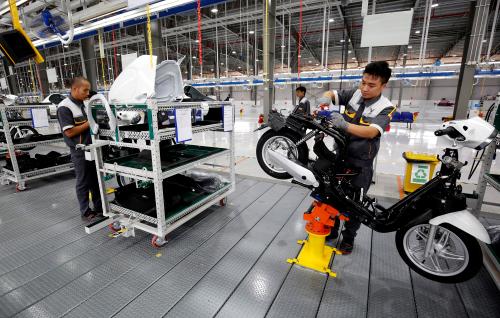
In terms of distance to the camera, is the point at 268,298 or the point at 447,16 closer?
the point at 268,298

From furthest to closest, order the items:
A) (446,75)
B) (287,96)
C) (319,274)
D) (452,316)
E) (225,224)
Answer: (287,96)
(446,75)
(225,224)
(319,274)
(452,316)

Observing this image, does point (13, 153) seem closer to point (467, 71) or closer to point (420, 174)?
point (420, 174)

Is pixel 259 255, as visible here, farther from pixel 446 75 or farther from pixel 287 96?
pixel 287 96

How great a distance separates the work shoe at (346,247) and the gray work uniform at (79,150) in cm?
280

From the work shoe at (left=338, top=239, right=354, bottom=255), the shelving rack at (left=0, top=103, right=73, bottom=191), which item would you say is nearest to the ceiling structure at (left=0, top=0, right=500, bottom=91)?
the shelving rack at (left=0, top=103, right=73, bottom=191)

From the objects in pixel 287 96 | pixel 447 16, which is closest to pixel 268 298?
pixel 447 16

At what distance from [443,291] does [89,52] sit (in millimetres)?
10098

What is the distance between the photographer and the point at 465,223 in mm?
1475

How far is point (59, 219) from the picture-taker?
2.81m

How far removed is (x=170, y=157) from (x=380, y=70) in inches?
84.0

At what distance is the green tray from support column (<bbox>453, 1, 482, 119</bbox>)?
393 cm

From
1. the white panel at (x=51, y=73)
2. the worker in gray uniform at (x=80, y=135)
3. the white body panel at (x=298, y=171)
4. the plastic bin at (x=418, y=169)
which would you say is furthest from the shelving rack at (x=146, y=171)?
the white panel at (x=51, y=73)

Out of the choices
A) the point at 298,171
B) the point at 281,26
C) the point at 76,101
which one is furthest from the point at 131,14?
the point at 281,26

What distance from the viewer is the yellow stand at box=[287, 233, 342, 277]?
6.42 feet
